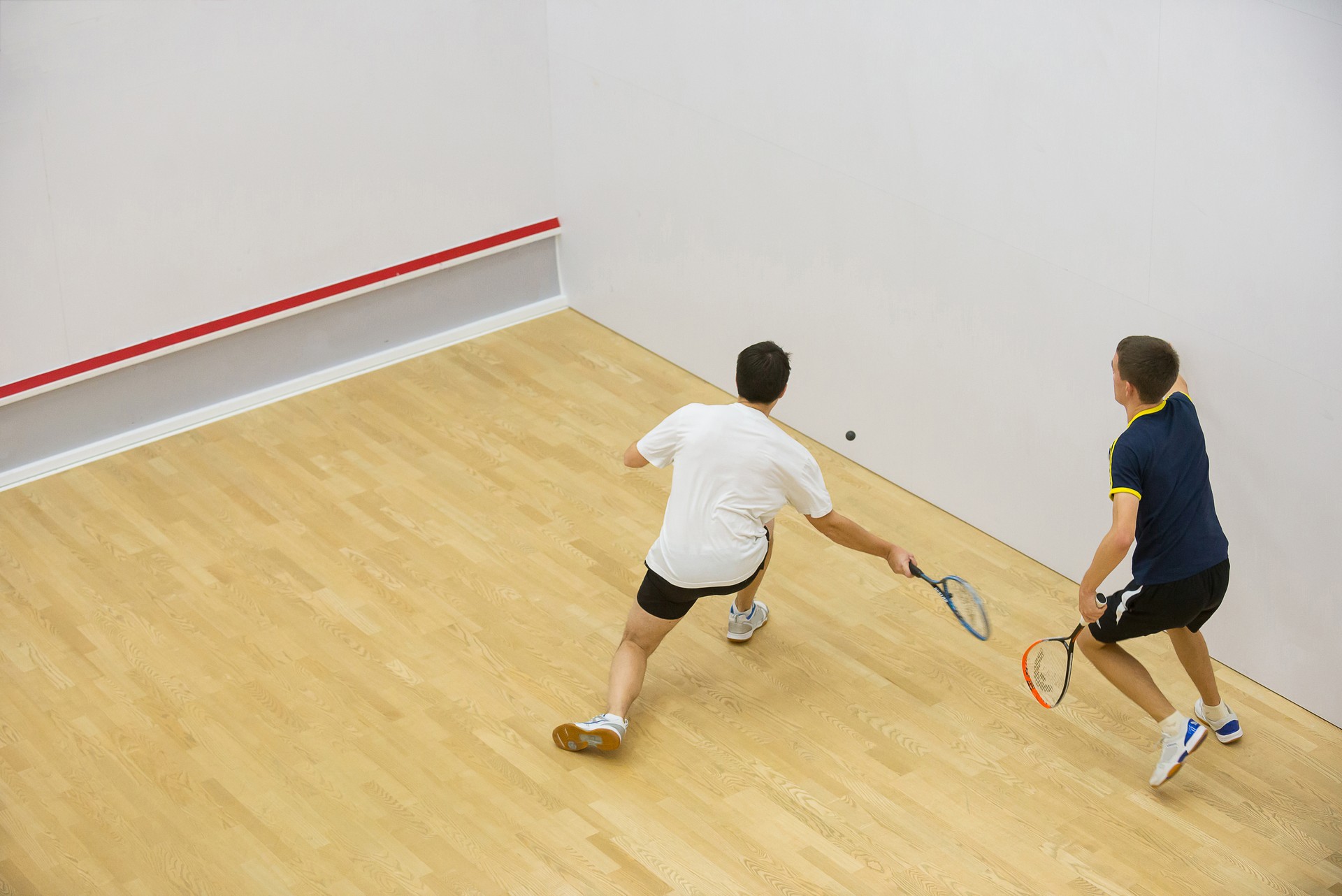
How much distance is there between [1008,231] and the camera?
4438 mm

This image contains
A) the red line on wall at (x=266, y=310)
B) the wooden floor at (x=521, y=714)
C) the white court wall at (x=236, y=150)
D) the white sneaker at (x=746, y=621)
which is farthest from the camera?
the red line on wall at (x=266, y=310)

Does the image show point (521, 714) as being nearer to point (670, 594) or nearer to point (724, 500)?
point (670, 594)

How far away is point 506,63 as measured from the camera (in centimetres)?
586

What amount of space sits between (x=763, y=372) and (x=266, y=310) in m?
2.49

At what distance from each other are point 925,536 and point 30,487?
2.95 meters

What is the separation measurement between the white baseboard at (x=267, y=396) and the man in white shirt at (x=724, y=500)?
7.43 feet

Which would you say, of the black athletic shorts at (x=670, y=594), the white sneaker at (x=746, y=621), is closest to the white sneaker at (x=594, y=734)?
the black athletic shorts at (x=670, y=594)

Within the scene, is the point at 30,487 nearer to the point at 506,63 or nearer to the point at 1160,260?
the point at 506,63

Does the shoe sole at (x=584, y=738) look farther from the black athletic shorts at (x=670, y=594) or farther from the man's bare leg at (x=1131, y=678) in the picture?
the man's bare leg at (x=1131, y=678)

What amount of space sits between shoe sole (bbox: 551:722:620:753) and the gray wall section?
2324mm

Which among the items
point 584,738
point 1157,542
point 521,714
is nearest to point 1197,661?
point 1157,542

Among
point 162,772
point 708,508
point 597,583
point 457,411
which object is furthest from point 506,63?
point 162,772

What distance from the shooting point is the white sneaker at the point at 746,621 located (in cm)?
433

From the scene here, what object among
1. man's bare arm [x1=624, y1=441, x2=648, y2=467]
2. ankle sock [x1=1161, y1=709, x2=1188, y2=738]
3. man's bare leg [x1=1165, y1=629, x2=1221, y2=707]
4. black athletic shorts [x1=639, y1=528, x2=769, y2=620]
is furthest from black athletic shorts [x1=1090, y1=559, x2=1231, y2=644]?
man's bare arm [x1=624, y1=441, x2=648, y2=467]
